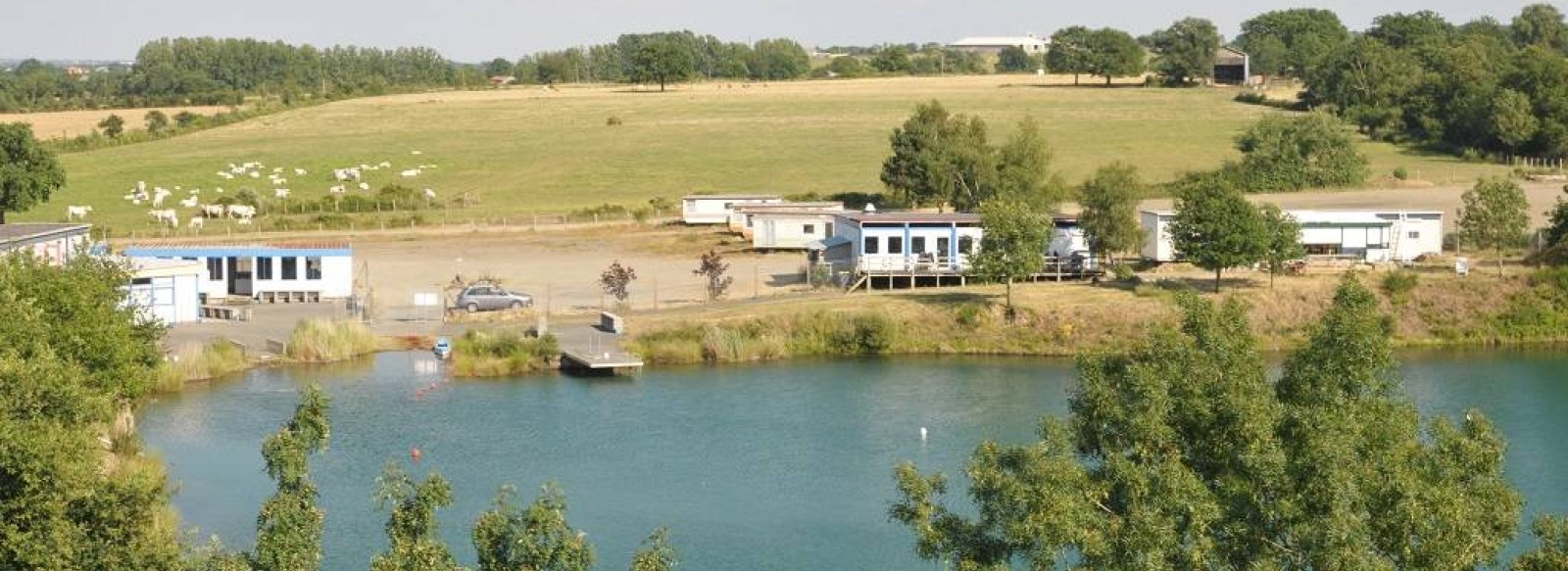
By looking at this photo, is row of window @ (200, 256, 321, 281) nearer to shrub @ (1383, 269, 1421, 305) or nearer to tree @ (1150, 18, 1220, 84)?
shrub @ (1383, 269, 1421, 305)

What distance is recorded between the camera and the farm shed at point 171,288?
162 feet

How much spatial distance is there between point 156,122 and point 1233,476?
101 m

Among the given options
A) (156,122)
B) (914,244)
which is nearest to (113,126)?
(156,122)

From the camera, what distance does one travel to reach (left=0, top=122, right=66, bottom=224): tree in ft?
218

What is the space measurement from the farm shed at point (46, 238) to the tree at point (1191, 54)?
87981mm

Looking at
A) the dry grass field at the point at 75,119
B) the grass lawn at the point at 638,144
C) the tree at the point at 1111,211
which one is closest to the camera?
the tree at the point at 1111,211

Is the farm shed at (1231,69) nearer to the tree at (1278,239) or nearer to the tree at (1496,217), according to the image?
the tree at (1496,217)

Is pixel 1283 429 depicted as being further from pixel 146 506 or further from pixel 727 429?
pixel 727 429

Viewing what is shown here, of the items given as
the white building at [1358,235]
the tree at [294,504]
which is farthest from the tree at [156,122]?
the tree at [294,504]

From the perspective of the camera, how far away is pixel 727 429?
3969 cm

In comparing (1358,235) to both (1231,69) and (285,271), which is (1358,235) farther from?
(1231,69)

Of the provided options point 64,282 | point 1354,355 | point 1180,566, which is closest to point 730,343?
point 64,282

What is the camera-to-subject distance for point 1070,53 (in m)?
139

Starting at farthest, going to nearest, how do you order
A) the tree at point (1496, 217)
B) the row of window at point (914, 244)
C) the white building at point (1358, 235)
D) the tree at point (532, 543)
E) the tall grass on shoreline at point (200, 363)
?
the white building at point (1358, 235)
the row of window at point (914, 244)
the tree at point (1496, 217)
the tall grass on shoreline at point (200, 363)
the tree at point (532, 543)
